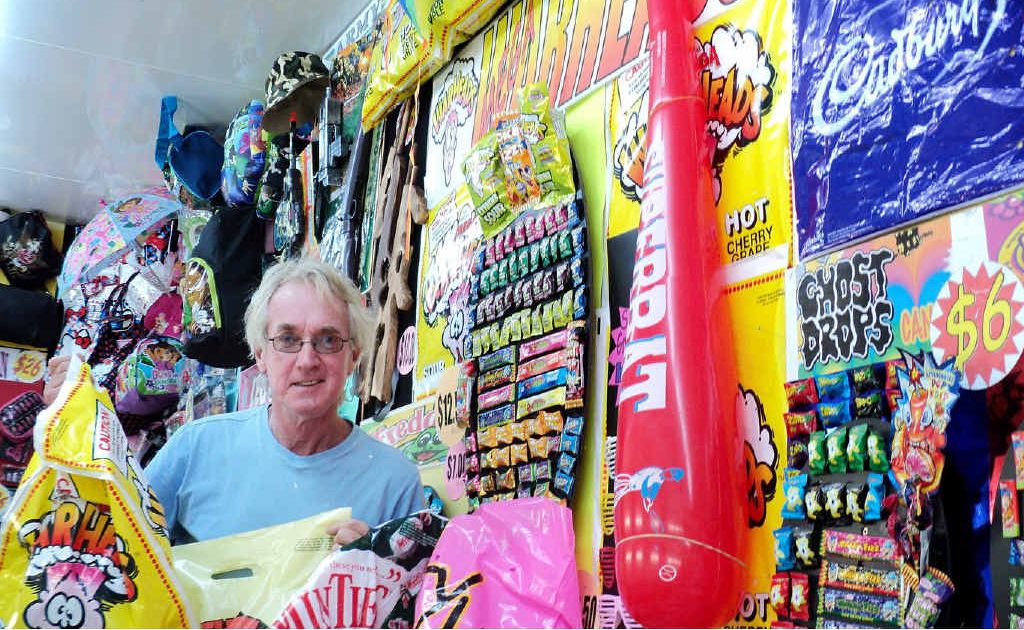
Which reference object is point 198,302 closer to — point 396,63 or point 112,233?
point 112,233

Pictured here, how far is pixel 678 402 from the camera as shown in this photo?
1385 millimetres

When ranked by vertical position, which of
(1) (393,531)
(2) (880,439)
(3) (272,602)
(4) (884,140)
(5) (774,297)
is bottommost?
(3) (272,602)

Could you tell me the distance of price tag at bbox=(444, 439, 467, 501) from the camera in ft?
7.24

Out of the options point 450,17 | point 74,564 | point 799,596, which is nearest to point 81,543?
point 74,564

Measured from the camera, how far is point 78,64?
397cm

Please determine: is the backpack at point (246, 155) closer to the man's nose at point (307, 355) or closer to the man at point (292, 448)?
the man at point (292, 448)

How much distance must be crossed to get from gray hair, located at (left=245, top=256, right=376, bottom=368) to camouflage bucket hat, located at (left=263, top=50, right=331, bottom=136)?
1.92 m

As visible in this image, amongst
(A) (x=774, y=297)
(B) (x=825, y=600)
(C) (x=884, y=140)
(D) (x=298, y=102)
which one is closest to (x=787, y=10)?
(C) (x=884, y=140)

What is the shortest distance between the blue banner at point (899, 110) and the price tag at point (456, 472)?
109 centimetres

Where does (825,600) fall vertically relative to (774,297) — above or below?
below

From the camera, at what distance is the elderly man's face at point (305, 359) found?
1.79 metres

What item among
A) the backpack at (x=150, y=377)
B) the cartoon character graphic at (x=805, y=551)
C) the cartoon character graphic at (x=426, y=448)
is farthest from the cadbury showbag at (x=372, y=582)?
the backpack at (x=150, y=377)

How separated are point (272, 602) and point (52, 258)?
4.54 m

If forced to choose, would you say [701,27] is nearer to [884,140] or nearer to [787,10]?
[787,10]
